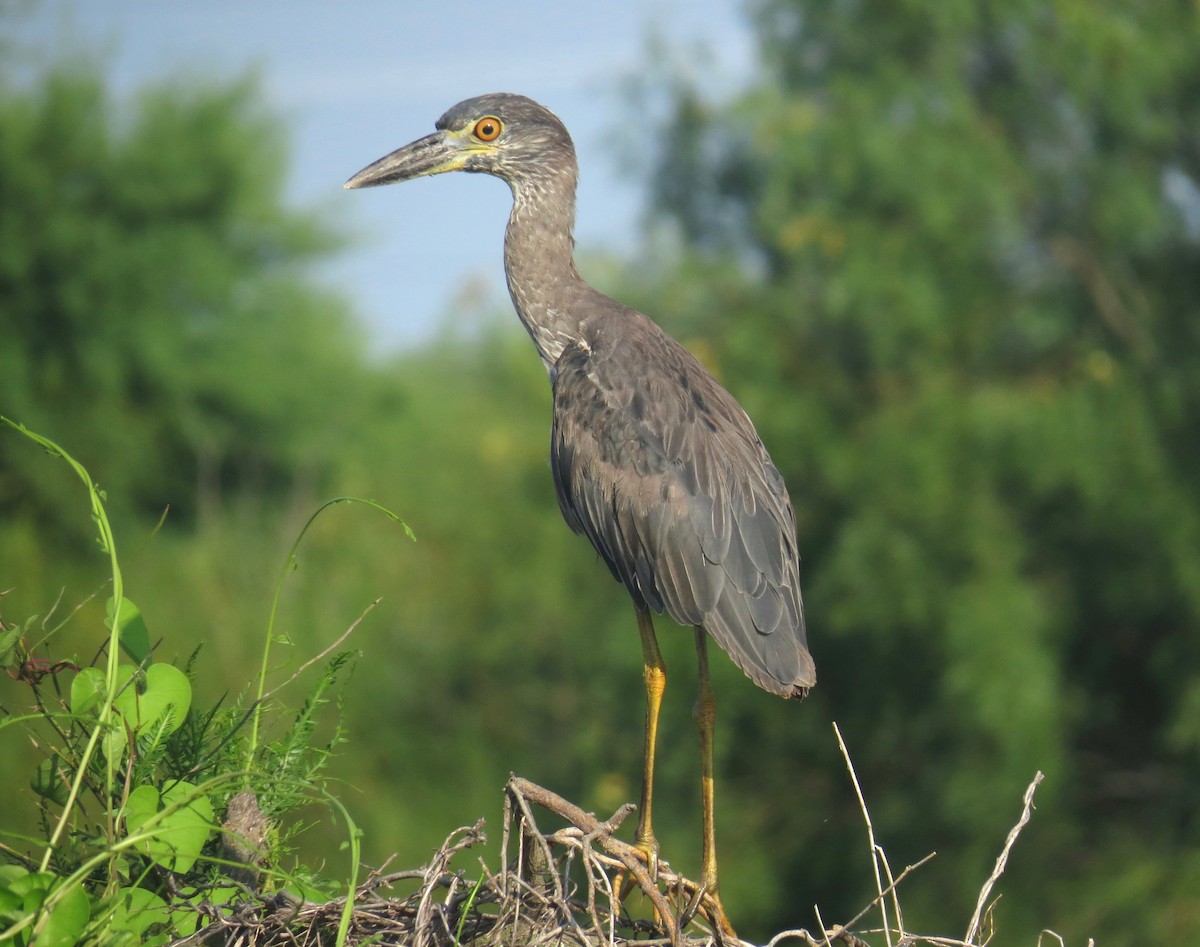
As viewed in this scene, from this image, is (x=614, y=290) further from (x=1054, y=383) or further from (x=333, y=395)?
(x=1054, y=383)

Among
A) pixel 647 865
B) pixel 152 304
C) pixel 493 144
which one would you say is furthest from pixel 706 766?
pixel 152 304

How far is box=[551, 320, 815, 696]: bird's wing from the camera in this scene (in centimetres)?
447

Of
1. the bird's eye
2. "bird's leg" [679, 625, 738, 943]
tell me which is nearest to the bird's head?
the bird's eye

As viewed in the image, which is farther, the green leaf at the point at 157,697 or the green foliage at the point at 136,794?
the green leaf at the point at 157,697

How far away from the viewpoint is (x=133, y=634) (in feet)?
9.67

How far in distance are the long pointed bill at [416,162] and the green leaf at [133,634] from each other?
2756 millimetres

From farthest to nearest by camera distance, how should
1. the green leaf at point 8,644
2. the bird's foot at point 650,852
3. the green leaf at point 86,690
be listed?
the bird's foot at point 650,852
the green leaf at point 86,690
the green leaf at point 8,644

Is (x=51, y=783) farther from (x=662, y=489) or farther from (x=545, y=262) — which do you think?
(x=545, y=262)

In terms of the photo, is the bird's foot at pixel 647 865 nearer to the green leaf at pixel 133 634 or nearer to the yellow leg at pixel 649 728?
the yellow leg at pixel 649 728

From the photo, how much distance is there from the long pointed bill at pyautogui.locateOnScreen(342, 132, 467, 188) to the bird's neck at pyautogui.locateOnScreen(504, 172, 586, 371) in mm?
267

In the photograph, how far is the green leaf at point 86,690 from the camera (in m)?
2.74

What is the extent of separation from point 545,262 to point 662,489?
3.52 ft

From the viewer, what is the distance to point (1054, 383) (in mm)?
14656

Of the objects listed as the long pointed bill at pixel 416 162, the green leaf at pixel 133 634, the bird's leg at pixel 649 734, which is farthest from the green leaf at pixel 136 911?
the long pointed bill at pixel 416 162
